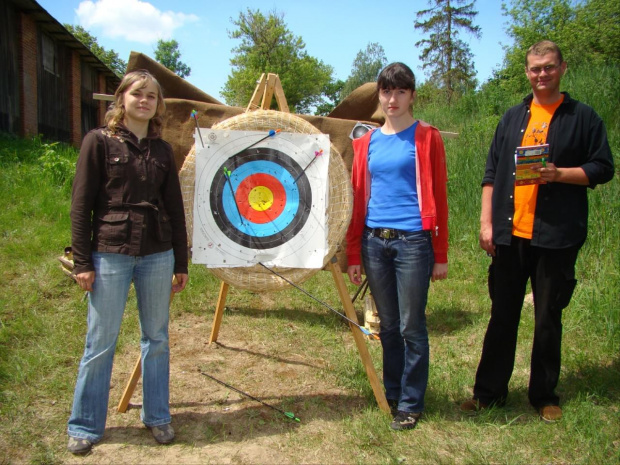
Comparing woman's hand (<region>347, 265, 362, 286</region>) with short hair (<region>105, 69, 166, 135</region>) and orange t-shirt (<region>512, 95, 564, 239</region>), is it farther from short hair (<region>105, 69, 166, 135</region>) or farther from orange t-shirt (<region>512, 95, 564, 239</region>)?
short hair (<region>105, 69, 166, 135</region>)

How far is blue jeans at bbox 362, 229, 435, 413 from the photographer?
6.91ft

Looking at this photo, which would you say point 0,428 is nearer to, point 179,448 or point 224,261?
point 179,448

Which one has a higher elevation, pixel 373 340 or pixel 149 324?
pixel 149 324

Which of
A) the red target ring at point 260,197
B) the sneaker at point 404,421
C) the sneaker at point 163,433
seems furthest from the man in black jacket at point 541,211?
the sneaker at point 163,433

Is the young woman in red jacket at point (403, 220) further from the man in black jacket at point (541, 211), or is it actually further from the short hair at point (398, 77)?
the man in black jacket at point (541, 211)

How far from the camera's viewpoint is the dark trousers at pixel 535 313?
7.34 feet

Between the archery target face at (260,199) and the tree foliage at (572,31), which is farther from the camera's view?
the tree foliage at (572,31)

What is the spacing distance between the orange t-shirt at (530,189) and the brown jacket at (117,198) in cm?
161

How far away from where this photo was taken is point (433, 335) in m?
3.70

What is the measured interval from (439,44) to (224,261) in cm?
2790

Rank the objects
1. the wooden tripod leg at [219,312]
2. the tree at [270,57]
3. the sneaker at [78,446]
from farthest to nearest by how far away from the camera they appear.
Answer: the tree at [270,57], the wooden tripod leg at [219,312], the sneaker at [78,446]

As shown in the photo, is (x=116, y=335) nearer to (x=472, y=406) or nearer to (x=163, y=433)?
(x=163, y=433)

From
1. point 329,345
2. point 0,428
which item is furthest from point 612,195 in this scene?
point 0,428

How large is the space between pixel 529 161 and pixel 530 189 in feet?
0.63
